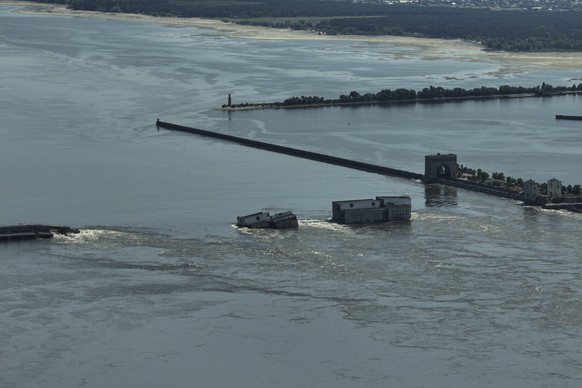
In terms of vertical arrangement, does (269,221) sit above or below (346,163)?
below

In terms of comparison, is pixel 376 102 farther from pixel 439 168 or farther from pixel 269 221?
pixel 269 221

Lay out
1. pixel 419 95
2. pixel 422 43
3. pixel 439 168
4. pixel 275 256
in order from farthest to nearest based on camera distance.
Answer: pixel 422 43 → pixel 419 95 → pixel 439 168 → pixel 275 256

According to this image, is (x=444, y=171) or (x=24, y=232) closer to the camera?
(x=24, y=232)

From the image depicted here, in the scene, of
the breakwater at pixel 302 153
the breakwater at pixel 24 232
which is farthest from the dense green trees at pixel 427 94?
the breakwater at pixel 24 232

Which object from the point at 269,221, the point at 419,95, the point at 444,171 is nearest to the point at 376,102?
the point at 419,95

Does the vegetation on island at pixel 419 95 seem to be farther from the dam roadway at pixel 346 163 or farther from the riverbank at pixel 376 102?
the dam roadway at pixel 346 163

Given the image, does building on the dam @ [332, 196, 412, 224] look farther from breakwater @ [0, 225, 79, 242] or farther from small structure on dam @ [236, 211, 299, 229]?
breakwater @ [0, 225, 79, 242]

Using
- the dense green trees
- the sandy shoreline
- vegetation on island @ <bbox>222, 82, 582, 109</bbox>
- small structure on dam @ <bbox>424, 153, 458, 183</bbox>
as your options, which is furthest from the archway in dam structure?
the sandy shoreline
